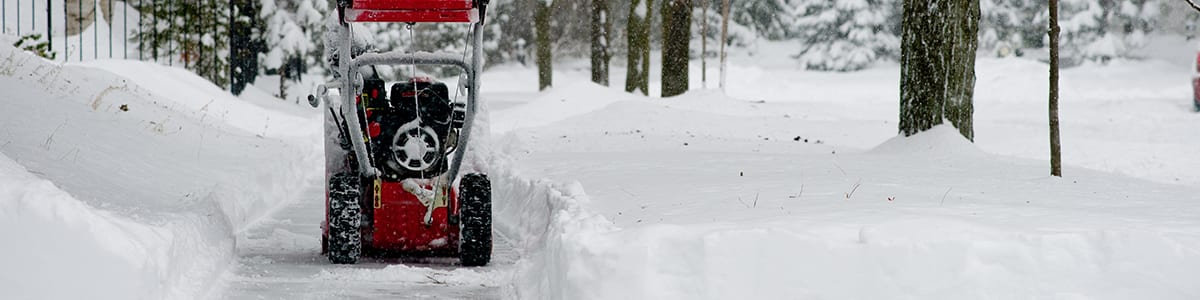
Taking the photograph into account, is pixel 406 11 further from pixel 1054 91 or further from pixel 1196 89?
pixel 1196 89

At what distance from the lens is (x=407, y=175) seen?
30.9ft

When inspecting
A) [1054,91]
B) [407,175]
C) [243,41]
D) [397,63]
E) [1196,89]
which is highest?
[397,63]

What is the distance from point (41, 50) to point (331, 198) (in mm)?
12944

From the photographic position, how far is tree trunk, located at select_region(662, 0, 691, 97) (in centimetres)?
3048

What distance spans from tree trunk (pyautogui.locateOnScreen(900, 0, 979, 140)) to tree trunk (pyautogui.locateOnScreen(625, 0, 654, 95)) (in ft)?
68.8

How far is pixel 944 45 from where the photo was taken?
14.9 metres

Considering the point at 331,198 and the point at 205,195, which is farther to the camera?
the point at 205,195

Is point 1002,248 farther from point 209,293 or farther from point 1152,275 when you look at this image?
point 209,293

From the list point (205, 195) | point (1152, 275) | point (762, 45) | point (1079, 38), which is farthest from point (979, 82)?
point (1152, 275)

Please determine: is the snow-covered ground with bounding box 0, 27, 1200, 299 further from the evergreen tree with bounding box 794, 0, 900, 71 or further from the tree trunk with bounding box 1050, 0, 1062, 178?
the evergreen tree with bounding box 794, 0, 900, 71

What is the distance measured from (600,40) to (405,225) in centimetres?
2968

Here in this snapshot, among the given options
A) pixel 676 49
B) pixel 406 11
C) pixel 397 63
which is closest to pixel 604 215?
pixel 397 63

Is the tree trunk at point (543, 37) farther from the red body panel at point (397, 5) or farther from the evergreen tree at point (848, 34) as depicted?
the red body panel at point (397, 5)

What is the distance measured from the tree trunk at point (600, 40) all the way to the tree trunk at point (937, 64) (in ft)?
77.7
